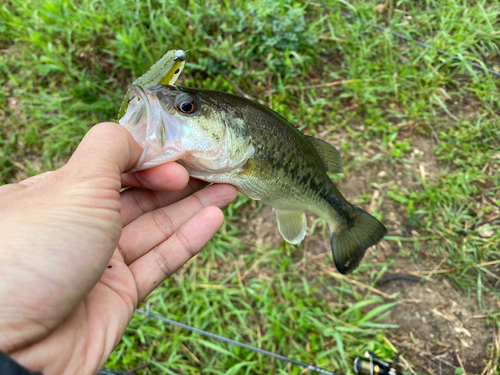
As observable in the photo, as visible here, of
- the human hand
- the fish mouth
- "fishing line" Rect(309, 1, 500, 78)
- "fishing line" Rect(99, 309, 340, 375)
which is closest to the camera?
the human hand

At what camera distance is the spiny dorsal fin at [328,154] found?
2.28m

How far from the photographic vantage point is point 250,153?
1900 mm

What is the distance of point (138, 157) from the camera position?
5.35ft

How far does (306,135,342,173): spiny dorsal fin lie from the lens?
2278 mm

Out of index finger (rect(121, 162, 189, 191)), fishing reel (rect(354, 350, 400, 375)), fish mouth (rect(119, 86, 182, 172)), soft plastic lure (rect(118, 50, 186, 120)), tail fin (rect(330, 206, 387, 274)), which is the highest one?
soft plastic lure (rect(118, 50, 186, 120))

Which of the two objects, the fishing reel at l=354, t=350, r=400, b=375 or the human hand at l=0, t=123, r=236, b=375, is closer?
the human hand at l=0, t=123, r=236, b=375

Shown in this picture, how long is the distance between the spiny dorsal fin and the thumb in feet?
4.35

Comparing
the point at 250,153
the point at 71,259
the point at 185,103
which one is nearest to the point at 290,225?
the point at 250,153

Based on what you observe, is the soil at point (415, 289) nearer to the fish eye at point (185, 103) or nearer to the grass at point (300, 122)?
the grass at point (300, 122)

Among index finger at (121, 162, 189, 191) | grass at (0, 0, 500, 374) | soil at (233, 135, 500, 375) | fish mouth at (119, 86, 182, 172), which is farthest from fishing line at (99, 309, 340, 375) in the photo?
fish mouth at (119, 86, 182, 172)

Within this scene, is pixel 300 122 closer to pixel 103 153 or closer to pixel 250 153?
pixel 250 153

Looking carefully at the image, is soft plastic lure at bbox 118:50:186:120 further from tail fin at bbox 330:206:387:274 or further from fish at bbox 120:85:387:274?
tail fin at bbox 330:206:387:274

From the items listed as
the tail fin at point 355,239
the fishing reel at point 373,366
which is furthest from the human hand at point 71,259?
the fishing reel at point 373,366

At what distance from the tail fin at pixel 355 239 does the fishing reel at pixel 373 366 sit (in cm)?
79
